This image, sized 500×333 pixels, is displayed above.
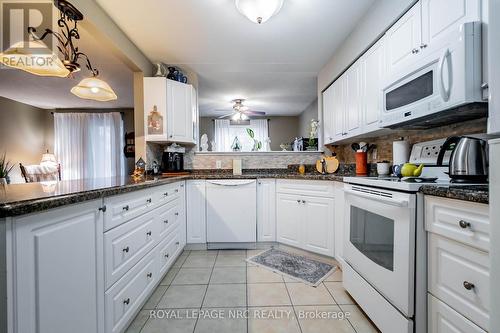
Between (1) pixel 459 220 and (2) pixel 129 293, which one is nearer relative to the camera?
(1) pixel 459 220

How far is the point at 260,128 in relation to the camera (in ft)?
22.0

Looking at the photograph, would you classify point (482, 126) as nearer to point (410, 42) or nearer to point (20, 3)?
point (410, 42)

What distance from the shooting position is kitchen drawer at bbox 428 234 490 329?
789mm

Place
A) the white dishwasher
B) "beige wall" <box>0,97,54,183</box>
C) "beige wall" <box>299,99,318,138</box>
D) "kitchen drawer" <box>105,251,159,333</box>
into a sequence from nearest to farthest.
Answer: "kitchen drawer" <box>105,251,159,333</box> < the white dishwasher < "beige wall" <box>0,97,54,183</box> < "beige wall" <box>299,99,318,138</box>

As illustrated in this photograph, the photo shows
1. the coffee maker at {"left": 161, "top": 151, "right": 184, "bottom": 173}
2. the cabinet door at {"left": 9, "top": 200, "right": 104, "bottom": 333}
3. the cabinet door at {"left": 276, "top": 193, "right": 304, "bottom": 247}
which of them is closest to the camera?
the cabinet door at {"left": 9, "top": 200, "right": 104, "bottom": 333}

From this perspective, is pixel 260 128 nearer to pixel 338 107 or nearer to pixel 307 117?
pixel 307 117

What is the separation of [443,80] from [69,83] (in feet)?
16.8

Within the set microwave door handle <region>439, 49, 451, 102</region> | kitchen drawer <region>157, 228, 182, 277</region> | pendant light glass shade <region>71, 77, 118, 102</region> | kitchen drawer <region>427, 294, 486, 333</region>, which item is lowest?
kitchen drawer <region>157, 228, 182, 277</region>

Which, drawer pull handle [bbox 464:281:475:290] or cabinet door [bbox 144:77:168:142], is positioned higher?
cabinet door [bbox 144:77:168:142]

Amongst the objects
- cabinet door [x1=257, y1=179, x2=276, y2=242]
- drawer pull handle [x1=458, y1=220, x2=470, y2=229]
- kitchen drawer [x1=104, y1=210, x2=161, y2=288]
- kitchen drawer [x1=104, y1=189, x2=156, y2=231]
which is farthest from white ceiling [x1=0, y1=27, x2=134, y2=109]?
drawer pull handle [x1=458, y1=220, x2=470, y2=229]

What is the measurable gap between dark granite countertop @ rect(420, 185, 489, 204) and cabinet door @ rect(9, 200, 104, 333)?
1509 millimetres

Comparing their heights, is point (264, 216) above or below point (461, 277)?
below

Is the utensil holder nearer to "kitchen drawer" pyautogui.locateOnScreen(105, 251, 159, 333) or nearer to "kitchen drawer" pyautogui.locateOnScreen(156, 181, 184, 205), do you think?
"kitchen drawer" pyautogui.locateOnScreen(156, 181, 184, 205)

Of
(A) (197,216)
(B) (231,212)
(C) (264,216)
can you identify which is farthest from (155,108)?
(C) (264,216)
